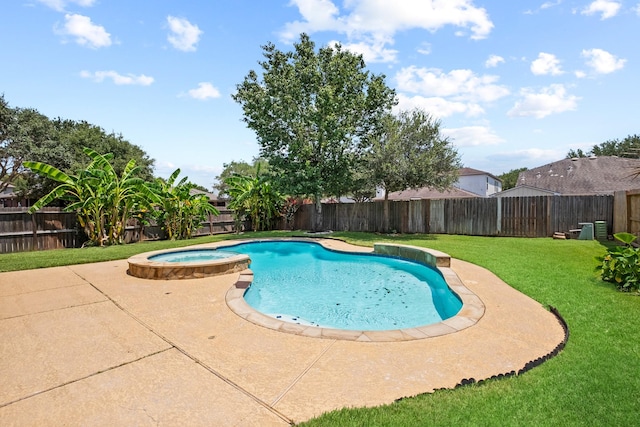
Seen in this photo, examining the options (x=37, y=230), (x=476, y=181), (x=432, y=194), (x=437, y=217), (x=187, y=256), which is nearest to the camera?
(x=187, y=256)

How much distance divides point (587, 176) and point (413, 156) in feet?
64.4

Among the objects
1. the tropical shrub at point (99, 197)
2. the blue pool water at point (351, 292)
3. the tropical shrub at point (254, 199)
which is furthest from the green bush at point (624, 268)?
the tropical shrub at point (99, 197)

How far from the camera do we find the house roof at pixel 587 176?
76.5 ft

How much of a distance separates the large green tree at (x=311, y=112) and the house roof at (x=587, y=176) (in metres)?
18.9

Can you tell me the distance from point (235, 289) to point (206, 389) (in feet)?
10.7

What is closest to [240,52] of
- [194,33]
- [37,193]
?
[194,33]

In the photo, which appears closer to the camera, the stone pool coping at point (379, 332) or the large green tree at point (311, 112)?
the stone pool coping at point (379, 332)

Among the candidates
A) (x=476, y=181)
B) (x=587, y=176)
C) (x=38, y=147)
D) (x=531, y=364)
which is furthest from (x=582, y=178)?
(x=38, y=147)

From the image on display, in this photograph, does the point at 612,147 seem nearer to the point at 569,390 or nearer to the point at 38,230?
the point at 569,390

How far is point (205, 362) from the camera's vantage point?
313 centimetres

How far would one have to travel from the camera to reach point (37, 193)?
21.6m

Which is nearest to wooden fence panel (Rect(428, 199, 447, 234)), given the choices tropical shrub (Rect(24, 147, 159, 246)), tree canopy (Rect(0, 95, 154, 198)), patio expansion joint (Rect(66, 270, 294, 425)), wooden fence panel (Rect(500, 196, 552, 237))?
wooden fence panel (Rect(500, 196, 552, 237))

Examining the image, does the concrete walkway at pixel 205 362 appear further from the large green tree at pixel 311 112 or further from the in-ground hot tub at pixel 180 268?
the large green tree at pixel 311 112

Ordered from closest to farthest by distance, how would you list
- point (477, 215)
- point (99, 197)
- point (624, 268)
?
point (624, 268) < point (99, 197) < point (477, 215)
